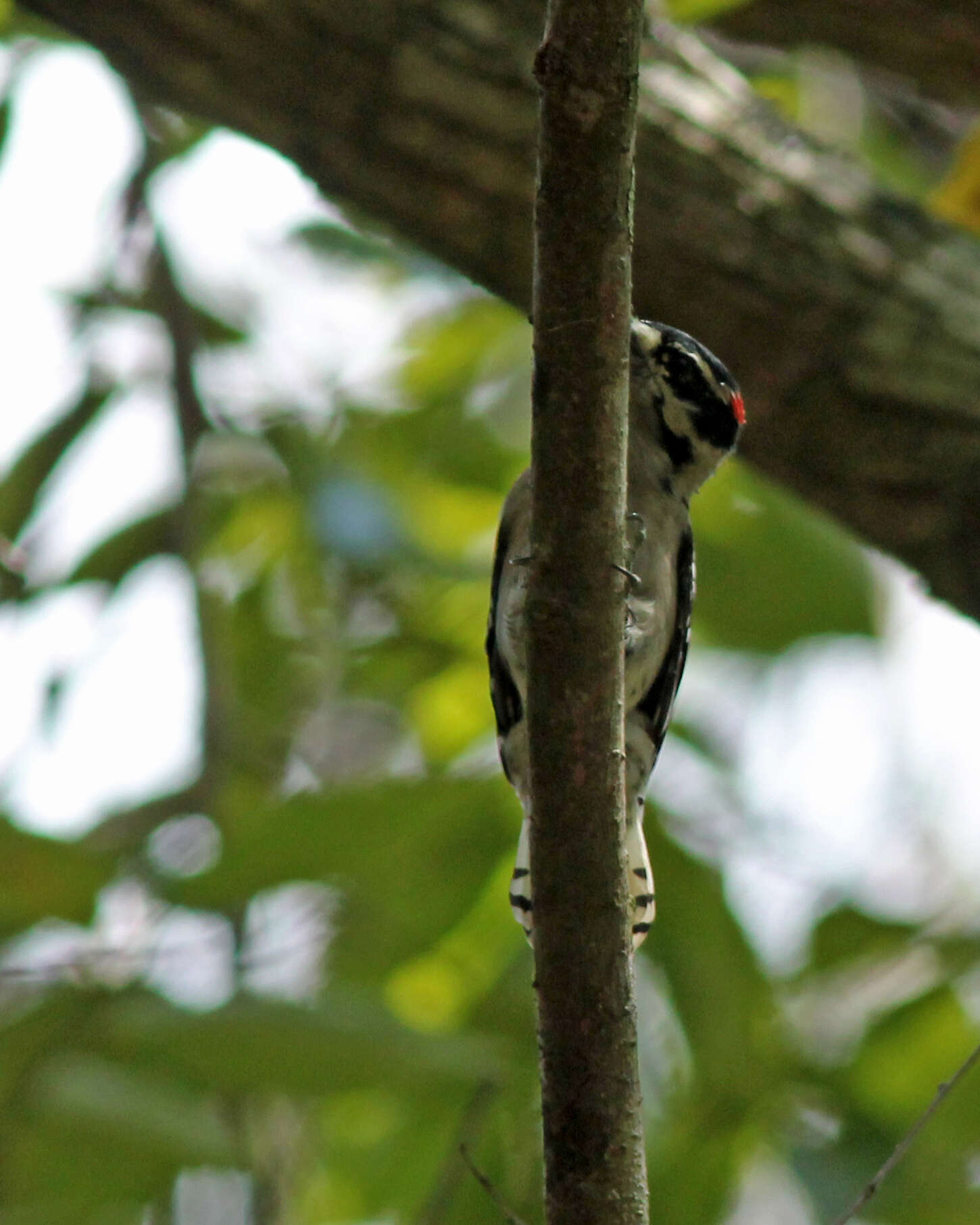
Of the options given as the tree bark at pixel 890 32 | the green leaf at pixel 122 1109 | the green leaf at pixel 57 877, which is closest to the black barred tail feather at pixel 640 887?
the green leaf at pixel 122 1109

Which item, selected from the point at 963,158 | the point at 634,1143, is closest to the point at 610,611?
the point at 634,1143

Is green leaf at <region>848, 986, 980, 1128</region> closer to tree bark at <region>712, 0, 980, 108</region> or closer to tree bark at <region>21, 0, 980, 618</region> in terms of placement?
tree bark at <region>21, 0, 980, 618</region>

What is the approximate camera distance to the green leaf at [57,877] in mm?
2977

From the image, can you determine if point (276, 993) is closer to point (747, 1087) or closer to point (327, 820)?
point (327, 820)

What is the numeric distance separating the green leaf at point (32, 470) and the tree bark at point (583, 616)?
254 centimetres

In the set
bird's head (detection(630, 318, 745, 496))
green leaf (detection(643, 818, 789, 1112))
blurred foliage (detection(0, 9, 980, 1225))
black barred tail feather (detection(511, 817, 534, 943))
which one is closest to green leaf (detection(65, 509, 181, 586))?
blurred foliage (detection(0, 9, 980, 1225))

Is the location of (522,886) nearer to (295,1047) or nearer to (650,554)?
(295,1047)

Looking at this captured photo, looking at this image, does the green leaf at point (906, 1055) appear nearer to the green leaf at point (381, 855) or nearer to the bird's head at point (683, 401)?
the green leaf at point (381, 855)

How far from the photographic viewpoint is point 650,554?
137 inches

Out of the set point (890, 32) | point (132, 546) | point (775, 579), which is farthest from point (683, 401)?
point (132, 546)

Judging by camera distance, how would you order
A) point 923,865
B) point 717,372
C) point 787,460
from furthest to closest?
point 923,865 → point 787,460 → point 717,372

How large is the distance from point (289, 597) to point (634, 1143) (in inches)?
103

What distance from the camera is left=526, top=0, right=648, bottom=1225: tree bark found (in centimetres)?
189

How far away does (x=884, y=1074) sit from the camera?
3500mm
